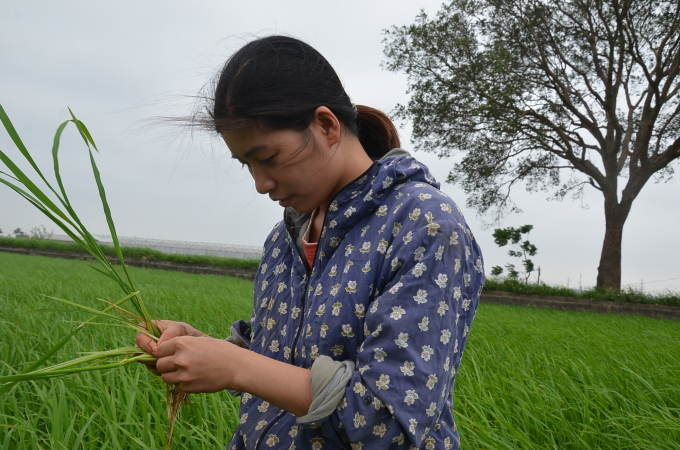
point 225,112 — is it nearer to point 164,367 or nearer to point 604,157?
point 164,367

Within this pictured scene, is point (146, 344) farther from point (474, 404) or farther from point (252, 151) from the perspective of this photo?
point (474, 404)

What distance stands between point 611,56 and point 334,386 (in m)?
10.8

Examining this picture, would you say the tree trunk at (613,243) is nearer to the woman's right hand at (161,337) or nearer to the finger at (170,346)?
the woman's right hand at (161,337)

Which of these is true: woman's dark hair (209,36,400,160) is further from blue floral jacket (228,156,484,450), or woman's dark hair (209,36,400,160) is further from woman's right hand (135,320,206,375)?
woman's right hand (135,320,206,375)

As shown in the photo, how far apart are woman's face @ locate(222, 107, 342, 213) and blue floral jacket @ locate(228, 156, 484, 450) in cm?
6

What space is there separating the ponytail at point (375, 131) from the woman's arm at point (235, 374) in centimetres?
58

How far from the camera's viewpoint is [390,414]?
2.37ft

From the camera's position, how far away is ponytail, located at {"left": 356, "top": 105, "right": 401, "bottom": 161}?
1.13 metres

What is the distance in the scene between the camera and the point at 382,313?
0.74m

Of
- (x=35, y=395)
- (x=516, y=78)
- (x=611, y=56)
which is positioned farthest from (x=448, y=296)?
(x=611, y=56)

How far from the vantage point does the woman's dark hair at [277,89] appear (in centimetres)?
90

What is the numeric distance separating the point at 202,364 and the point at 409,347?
306mm

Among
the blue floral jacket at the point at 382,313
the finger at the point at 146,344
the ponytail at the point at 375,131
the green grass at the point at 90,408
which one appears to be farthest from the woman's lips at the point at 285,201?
the green grass at the point at 90,408

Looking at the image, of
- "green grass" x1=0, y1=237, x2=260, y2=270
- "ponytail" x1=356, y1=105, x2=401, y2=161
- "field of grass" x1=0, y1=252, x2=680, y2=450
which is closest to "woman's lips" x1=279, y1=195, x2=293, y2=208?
"ponytail" x1=356, y1=105, x2=401, y2=161
